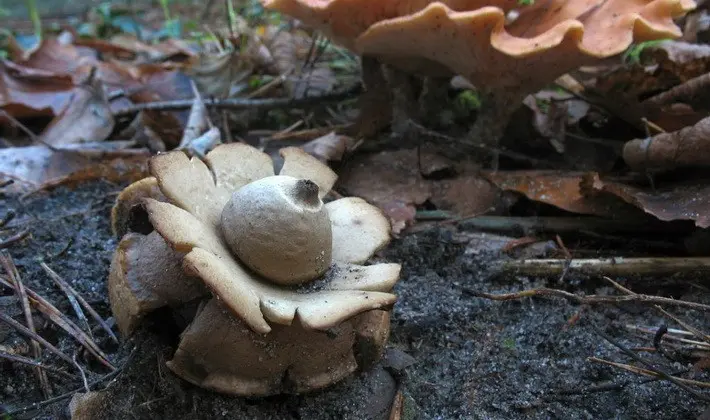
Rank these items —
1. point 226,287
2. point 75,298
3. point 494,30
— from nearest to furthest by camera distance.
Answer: point 226,287 < point 75,298 < point 494,30

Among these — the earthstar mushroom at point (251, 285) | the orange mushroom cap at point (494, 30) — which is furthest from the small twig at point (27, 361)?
the orange mushroom cap at point (494, 30)

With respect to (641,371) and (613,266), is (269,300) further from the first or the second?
(613,266)

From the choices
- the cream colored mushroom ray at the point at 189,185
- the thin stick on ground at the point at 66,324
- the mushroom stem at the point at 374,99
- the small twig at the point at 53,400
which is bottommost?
the mushroom stem at the point at 374,99

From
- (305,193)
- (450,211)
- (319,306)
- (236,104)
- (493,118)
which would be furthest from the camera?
(236,104)

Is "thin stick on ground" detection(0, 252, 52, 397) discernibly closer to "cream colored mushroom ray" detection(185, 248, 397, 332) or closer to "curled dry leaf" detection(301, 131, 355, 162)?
"cream colored mushroom ray" detection(185, 248, 397, 332)

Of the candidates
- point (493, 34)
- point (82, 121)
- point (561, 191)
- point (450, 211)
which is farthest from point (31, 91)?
point (561, 191)

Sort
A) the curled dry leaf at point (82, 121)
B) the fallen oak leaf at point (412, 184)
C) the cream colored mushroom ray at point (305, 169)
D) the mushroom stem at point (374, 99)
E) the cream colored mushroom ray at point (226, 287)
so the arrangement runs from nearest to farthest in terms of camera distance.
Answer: the cream colored mushroom ray at point (226, 287) → the cream colored mushroom ray at point (305, 169) → the fallen oak leaf at point (412, 184) → the mushroom stem at point (374, 99) → the curled dry leaf at point (82, 121)

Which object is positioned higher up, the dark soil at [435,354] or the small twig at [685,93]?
the small twig at [685,93]

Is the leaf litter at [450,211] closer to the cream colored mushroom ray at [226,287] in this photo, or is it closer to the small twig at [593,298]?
the small twig at [593,298]
